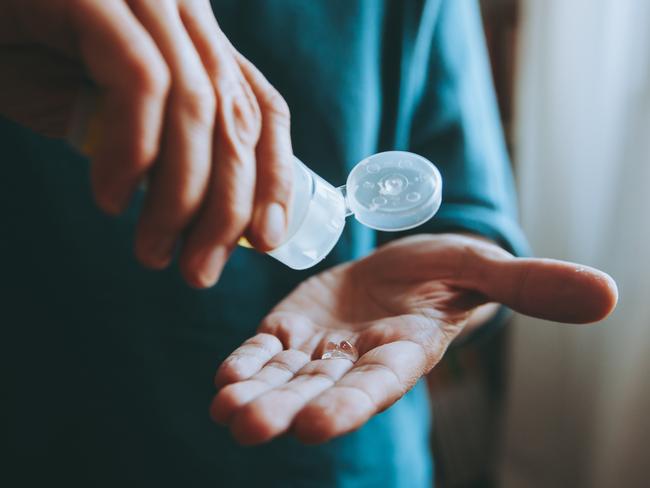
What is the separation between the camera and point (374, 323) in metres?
0.59

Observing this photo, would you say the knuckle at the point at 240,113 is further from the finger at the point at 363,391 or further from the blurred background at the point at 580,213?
the blurred background at the point at 580,213

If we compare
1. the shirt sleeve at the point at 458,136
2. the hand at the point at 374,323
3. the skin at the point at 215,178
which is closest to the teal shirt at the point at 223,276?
the shirt sleeve at the point at 458,136

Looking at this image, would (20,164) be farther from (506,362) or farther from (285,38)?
(506,362)

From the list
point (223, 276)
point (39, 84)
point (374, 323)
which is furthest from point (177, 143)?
point (223, 276)

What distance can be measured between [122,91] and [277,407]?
255mm

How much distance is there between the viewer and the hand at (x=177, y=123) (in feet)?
1.20

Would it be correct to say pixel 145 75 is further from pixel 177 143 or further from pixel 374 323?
pixel 374 323

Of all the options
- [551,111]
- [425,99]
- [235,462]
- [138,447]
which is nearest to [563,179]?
[551,111]

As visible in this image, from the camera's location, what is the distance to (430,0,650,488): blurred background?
100 cm

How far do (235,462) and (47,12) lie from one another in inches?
25.3

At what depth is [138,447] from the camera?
850 millimetres

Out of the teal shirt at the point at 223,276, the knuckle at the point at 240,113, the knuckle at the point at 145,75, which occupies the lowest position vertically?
the teal shirt at the point at 223,276

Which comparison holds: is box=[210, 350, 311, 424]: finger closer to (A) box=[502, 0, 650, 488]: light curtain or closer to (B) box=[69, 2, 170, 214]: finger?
(B) box=[69, 2, 170, 214]: finger

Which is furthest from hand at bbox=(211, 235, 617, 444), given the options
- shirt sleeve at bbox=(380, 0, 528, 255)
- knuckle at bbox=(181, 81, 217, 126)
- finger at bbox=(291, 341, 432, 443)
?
knuckle at bbox=(181, 81, 217, 126)
